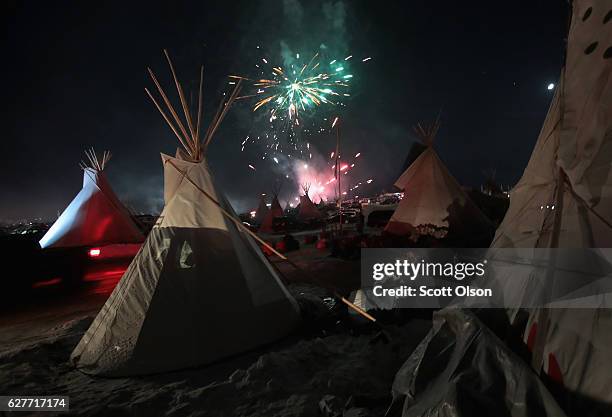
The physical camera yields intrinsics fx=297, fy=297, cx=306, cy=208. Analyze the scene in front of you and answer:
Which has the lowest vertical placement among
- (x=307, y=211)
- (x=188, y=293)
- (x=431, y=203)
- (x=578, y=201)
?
(x=188, y=293)

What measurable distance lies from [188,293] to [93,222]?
10.3m

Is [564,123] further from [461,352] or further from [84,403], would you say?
[84,403]

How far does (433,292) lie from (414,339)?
4.30ft

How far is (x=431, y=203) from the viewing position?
10.0 meters

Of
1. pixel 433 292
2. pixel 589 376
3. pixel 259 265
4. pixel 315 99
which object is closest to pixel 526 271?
pixel 589 376

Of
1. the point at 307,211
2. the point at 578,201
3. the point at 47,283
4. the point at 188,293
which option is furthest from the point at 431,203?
the point at 307,211

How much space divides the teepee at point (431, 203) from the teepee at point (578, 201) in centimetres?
690

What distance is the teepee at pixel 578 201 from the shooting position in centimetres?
160

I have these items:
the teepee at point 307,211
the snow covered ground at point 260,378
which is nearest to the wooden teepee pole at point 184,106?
the snow covered ground at point 260,378

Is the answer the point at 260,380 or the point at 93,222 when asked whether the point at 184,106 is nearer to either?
the point at 260,380

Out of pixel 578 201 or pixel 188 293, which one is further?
pixel 188 293

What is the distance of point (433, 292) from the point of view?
4.41 m

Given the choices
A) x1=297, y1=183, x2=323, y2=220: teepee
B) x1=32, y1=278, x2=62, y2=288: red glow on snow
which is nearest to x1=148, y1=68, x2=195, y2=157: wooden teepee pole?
x1=32, y1=278, x2=62, y2=288: red glow on snow

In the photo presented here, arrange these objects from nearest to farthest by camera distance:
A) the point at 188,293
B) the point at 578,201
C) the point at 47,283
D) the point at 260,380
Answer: the point at 578,201
the point at 260,380
the point at 188,293
the point at 47,283
